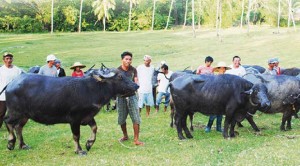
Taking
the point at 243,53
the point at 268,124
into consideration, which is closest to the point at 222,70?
the point at 268,124

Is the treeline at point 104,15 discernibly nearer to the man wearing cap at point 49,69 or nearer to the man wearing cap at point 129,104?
the man wearing cap at point 49,69

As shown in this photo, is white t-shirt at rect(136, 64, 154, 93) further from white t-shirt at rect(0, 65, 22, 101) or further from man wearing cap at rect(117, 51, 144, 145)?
white t-shirt at rect(0, 65, 22, 101)

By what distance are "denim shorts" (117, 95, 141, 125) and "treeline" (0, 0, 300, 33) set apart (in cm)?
4983

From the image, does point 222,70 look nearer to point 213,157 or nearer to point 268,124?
point 268,124

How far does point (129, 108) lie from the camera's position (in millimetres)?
9992

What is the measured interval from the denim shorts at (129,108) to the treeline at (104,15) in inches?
1962

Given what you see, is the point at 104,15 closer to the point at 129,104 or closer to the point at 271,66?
the point at 271,66

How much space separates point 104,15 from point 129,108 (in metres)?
64.3

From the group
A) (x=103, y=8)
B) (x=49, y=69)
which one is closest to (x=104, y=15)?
(x=103, y=8)

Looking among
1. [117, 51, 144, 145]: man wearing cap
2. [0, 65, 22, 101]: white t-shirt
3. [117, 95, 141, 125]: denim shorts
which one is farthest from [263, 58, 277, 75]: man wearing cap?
[0, 65, 22, 101]: white t-shirt

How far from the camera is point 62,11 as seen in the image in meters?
72.8

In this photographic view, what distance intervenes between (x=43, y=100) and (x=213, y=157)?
3912mm

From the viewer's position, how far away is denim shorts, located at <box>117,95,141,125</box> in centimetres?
996

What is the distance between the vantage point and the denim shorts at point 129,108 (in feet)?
32.7
